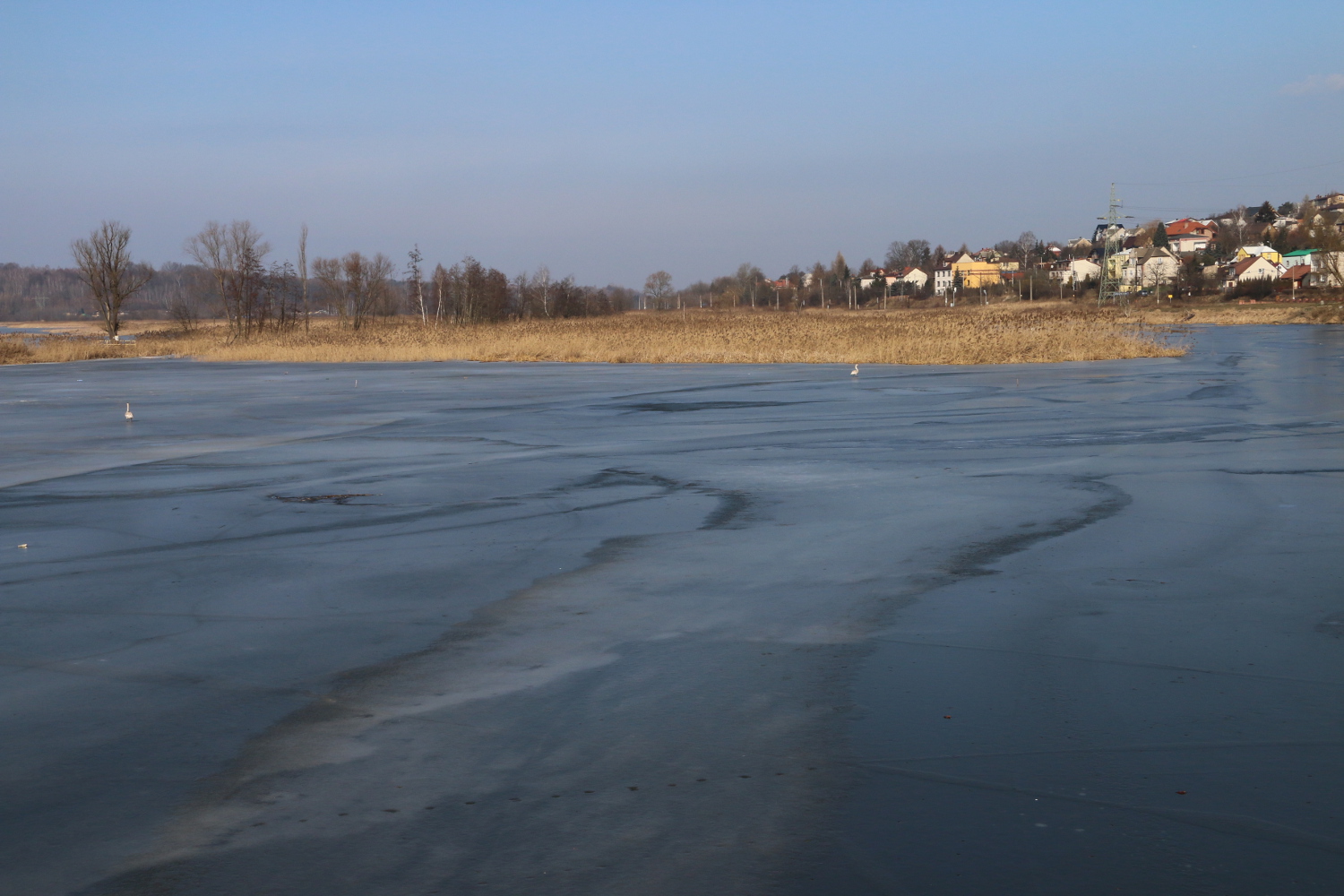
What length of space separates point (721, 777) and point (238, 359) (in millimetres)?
47531

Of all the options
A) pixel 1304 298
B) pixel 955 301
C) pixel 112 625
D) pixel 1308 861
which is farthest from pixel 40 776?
pixel 955 301

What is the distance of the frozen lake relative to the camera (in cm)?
348

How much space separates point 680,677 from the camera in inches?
205

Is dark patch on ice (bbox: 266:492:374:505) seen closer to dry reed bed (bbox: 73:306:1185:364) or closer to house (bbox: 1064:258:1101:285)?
dry reed bed (bbox: 73:306:1185:364)

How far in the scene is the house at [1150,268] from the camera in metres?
118

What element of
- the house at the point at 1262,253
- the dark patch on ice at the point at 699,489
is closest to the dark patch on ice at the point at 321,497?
the dark patch on ice at the point at 699,489

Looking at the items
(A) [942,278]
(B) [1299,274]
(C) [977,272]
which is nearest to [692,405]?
(B) [1299,274]

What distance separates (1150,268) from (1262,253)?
15.0 meters

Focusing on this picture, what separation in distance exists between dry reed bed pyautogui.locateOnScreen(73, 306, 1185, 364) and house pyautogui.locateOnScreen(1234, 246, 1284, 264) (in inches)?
4194

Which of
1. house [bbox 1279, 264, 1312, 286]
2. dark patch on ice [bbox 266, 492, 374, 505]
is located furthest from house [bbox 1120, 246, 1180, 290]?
dark patch on ice [bbox 266, 492, 374, 505]

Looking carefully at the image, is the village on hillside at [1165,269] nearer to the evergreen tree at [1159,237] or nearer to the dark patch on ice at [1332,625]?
the evergreen tree at [1159,237]

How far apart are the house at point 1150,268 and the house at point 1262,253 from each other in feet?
27.9

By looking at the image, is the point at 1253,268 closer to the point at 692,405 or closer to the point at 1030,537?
the point at 692,405

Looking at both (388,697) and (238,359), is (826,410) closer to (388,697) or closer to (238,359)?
(388,697)
